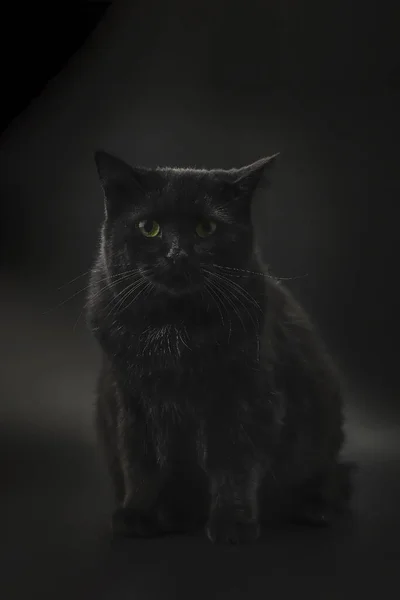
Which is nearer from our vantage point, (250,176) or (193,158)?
(250,176)

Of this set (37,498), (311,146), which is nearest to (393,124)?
(311,146)

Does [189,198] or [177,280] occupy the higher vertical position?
[189,198]

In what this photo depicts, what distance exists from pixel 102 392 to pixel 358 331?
63 cm

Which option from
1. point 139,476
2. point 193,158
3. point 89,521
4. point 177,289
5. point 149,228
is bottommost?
point 89,521

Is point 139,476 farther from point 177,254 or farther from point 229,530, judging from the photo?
point 177,254

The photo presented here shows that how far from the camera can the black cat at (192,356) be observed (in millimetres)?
1255

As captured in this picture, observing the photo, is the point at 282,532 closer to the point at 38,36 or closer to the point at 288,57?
the point at 288,57

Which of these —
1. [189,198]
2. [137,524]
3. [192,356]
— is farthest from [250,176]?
[137,524]

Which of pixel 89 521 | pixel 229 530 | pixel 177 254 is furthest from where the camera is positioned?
pixel 89 521

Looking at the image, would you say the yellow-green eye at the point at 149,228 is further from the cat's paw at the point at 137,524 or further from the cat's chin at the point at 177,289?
the cat's paw at the point at 137,524

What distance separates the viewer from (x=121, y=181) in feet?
4.17

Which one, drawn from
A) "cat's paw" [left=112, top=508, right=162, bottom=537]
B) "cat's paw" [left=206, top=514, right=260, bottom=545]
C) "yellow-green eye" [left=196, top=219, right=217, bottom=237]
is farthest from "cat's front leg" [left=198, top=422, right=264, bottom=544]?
"yellow-green eye" [left=196, top=219, right=217, bottom=237]

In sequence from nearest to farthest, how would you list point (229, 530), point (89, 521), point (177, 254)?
point (177, 254) → point (229, 530) → point (89, 521)

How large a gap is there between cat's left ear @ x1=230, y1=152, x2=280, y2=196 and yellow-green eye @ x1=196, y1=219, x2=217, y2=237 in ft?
0.29
